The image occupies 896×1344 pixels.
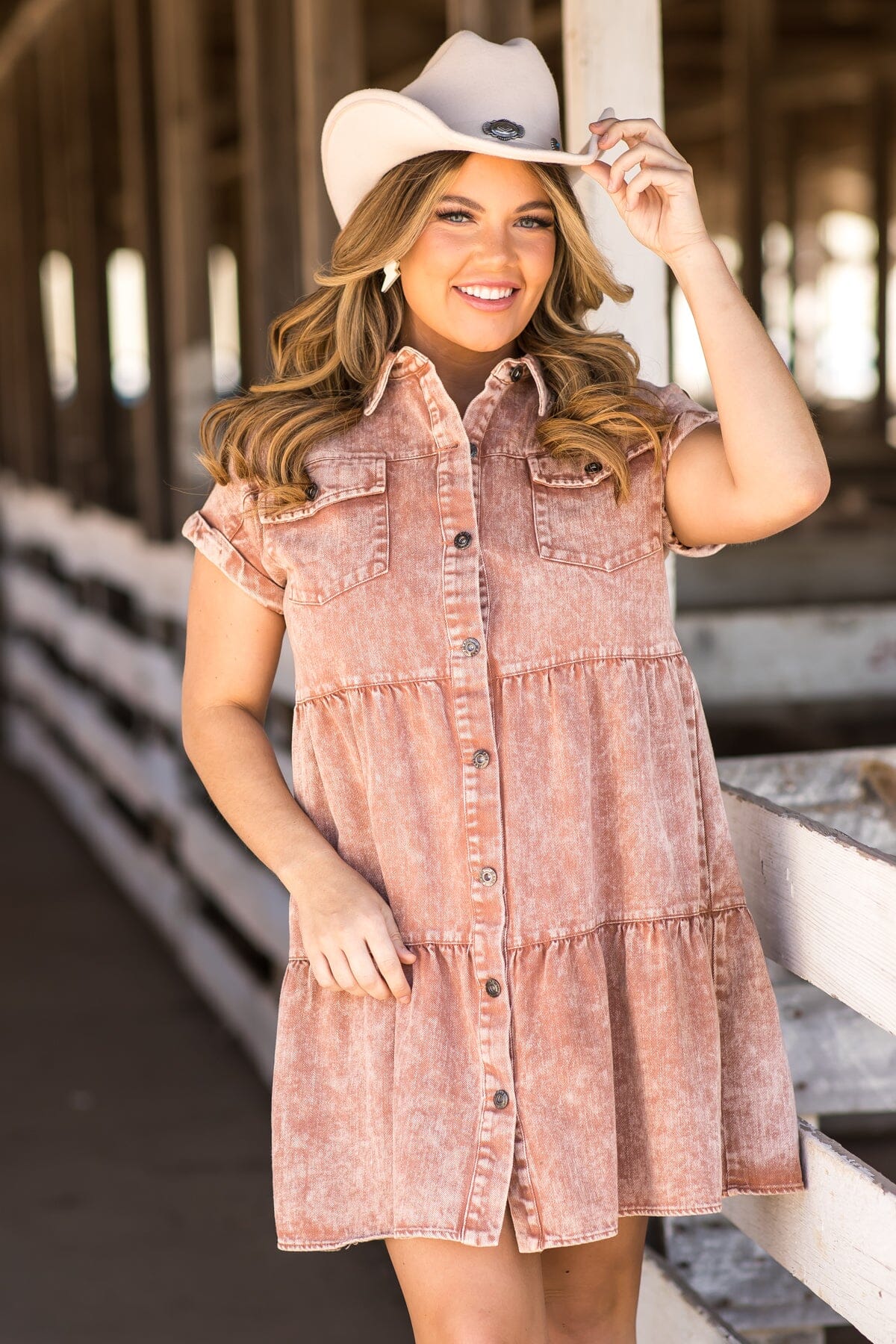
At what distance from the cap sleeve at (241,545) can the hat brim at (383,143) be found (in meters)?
0.36

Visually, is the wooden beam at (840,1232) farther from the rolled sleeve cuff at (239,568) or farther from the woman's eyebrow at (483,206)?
the woman's eyebrow at (483,206)

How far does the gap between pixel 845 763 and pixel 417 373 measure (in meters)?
0.99

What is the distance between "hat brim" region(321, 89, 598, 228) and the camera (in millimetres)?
1732

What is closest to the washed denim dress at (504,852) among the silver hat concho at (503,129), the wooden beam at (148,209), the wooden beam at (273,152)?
the silver hat concho at (503,129)

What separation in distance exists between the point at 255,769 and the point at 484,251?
0.60m

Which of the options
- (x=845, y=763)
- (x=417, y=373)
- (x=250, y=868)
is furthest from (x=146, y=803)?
(x=417, y=373)

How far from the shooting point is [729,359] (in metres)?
1.70

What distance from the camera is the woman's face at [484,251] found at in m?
1.79

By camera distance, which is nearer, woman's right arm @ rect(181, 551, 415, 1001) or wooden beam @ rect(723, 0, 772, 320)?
woman's right arm @ rect(181, 551, 415, 1001)

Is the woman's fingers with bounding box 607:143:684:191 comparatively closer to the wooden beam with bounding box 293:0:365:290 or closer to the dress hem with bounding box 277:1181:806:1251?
the dress hem with bounding box 277:1181:806:1251

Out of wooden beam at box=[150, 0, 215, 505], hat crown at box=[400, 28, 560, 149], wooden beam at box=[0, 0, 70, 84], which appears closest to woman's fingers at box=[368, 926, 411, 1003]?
hat crown at box=[400, 28, 560, 149]

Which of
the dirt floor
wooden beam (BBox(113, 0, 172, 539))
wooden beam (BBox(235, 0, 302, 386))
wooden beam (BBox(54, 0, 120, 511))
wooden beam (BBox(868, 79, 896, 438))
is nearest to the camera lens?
the dirt floor

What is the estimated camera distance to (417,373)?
186cm

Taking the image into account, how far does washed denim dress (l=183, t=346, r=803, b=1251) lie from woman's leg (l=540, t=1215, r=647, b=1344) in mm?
81
